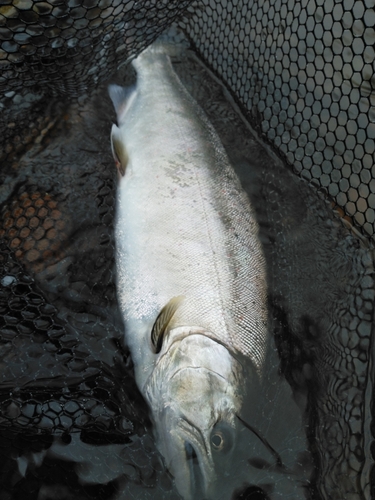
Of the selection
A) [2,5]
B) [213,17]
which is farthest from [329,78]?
[2,5]

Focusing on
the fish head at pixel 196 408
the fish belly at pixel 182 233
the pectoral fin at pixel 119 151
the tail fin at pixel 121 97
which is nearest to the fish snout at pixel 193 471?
the fish head at pixel 196 408

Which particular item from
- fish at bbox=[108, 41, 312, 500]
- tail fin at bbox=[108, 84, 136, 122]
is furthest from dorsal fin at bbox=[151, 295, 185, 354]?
tail fin at bbox=[108, 84, 136, 122]

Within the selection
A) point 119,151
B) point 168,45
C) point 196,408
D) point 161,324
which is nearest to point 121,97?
point 119,151

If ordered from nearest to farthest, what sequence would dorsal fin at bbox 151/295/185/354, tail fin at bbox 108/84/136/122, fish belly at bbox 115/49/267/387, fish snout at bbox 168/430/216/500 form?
fish snout at bbox 168/430/216/500, dorsal fin at bbox 151/295/185/354, fish belly at bbox 115/49/267/387, tail fin at bbox 108/84/136/122

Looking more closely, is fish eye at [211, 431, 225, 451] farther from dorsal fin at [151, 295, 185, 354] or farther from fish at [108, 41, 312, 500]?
dorsal fin at [151, 295, 185, 354]

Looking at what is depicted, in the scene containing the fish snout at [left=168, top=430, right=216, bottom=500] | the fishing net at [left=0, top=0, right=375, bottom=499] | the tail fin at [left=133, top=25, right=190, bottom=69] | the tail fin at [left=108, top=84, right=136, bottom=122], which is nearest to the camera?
the fish snout at [left=168, top=430, right=216, bottom=500]

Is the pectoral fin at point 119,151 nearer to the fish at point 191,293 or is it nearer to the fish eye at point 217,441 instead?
the fish at point 191,293

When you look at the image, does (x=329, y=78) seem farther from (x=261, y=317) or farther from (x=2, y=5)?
(x=2, y=5)

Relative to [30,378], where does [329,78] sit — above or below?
above
